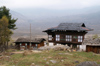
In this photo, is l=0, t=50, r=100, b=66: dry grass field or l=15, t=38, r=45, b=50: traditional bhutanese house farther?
l=15, t=38, r=45, b=50: traditional bhutanese house

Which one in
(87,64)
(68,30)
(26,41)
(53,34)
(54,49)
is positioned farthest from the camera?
(26,41)

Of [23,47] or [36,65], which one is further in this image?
[23,47]

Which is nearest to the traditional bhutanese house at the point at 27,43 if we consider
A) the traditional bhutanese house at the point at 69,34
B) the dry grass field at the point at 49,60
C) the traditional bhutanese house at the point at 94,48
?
the traditional bhutanese house at the point at 69,34

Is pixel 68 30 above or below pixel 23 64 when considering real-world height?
above

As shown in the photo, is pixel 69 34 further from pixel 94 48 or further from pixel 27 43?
pixel 27 43

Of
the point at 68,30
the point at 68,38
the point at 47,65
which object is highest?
the point at 68,30

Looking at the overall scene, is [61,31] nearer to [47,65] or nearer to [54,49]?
[54,49]

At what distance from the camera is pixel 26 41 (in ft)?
152

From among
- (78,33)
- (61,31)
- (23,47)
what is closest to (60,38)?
(61,31)

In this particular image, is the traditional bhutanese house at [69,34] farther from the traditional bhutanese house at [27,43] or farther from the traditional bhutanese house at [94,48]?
the traditional bhutanese house at [94,48]

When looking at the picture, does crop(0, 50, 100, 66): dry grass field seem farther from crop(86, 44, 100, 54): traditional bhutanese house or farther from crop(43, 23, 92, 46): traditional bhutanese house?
crop(43, 23, 92, 46): traditional bhutanese house

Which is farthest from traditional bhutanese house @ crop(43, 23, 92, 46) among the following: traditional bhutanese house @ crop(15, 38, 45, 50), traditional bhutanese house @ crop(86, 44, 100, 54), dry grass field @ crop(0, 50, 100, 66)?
dry grass field @ crop(0, 50, 100, 66)

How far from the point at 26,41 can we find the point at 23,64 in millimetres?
28448

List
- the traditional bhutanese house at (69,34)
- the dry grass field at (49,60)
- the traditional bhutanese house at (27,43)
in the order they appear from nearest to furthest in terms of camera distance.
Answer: the dry grass field at (49,60) → the traditional bhutanese house at (69,34) → the traditional bhutanese house at (27,43)
